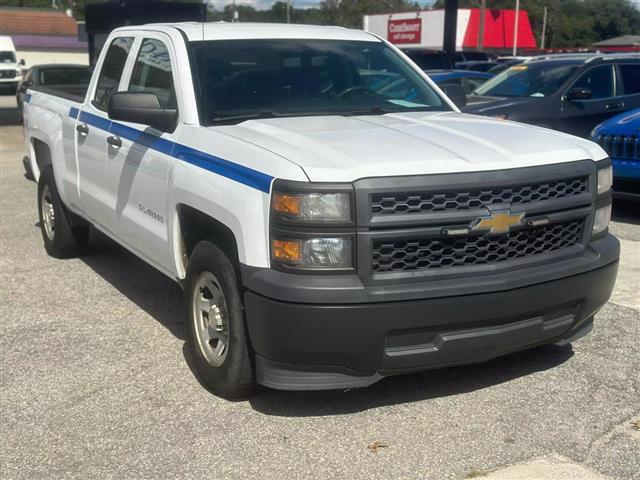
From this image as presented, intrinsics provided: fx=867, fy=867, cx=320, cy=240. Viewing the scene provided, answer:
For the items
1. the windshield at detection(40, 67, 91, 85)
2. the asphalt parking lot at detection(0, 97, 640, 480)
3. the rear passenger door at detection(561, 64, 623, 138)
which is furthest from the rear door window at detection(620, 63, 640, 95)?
the windshield at detection(40, 67, 91, 85)

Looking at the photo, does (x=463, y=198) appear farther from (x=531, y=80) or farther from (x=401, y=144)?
(x=531, y=80)

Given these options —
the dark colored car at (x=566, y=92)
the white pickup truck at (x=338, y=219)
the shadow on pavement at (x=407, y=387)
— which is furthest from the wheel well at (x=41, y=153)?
the dark colored car at (x=566, y=92)

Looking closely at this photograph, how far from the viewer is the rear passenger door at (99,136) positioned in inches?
233

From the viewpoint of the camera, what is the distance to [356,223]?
3.80m

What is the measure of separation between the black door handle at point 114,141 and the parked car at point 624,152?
5111 millimetres

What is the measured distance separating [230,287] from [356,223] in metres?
0.76

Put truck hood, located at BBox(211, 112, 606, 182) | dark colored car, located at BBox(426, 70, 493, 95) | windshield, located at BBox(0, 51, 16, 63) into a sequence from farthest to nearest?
1. windshield, located at BBox(0, 51, 16, 63)
2. dark colored car, located at BBox(426, 70, 493, 95)
3. truck hood, located at BBox(211, 112, 606, 182)

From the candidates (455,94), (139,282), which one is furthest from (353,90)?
(139,282)

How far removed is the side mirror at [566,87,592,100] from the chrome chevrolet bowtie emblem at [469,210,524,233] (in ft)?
22.5

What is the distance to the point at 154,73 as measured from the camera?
5.47 m

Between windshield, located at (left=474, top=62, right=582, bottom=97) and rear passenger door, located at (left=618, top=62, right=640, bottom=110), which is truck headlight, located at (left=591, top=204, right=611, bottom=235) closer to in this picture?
windshield, located at (left=474, top=62, right=582, bottom=97)

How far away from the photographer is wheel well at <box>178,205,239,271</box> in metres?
4.27

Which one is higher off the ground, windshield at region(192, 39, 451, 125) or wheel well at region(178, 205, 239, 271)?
windshield at region(192, 39, 451, 125)

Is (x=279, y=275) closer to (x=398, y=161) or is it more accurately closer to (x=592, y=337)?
(x=398, y=161)
